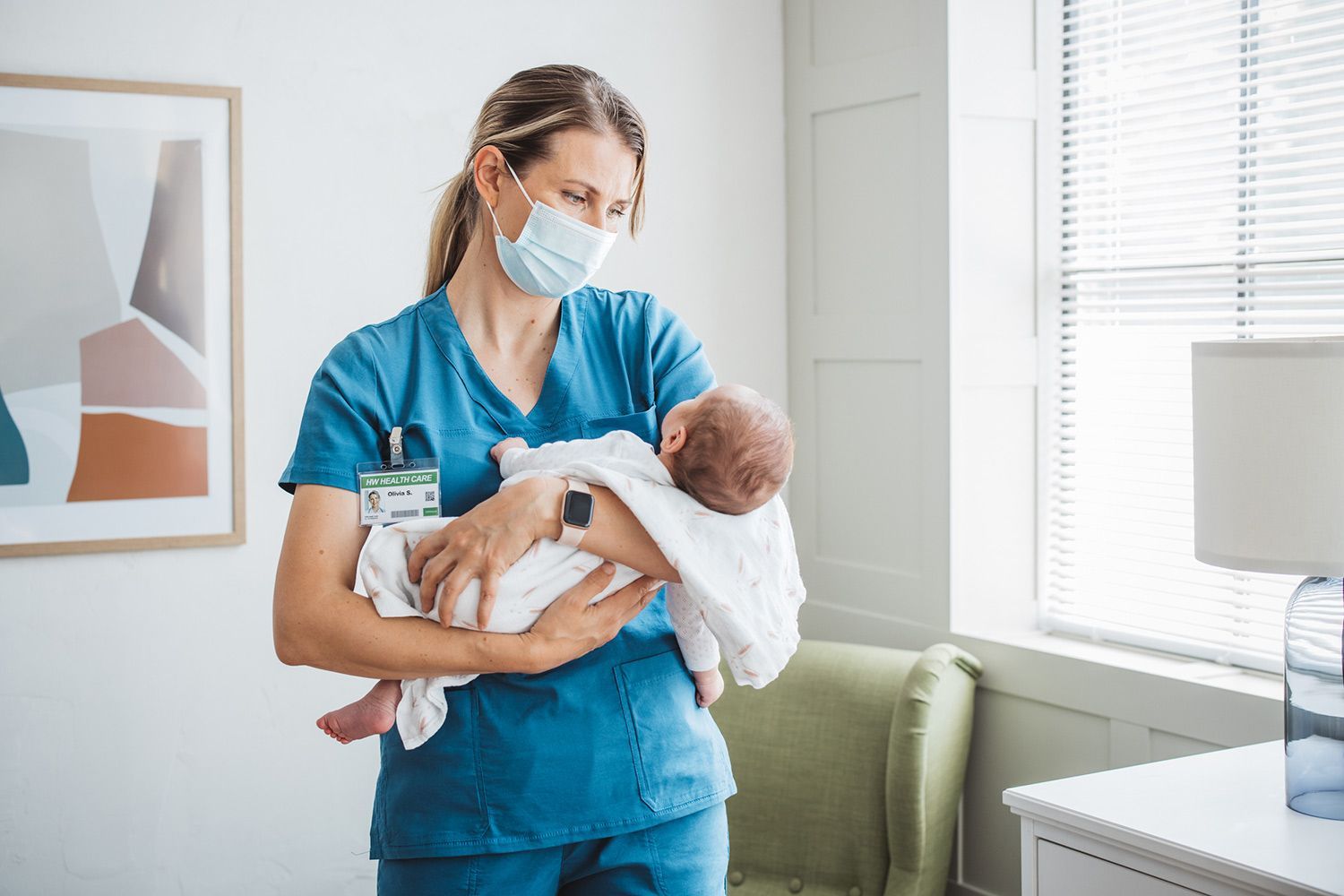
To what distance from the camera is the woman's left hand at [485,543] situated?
4.10 feet

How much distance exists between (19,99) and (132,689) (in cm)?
116

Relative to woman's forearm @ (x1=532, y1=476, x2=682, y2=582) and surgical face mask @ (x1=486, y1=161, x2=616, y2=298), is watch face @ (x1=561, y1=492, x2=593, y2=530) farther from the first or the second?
surgical face mask @ (x1=486, y1=161, x2=616, y2=298)

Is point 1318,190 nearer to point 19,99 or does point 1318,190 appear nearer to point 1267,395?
point 1267,395

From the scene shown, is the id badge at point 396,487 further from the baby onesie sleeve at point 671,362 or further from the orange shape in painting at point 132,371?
the orange shape in painting at point 132,371

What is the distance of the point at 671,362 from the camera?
148 cm

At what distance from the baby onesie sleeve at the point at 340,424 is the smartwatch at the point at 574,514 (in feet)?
0.72

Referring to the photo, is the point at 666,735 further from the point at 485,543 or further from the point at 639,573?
the point at 485,543

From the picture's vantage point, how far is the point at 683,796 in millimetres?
1343

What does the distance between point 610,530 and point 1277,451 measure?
35.3 inches

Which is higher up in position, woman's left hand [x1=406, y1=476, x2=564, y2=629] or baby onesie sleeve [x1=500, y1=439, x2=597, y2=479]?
baby onesie sleeve [x1=500, y1=439, x2=597, y2=479]

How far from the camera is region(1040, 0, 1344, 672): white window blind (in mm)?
2209

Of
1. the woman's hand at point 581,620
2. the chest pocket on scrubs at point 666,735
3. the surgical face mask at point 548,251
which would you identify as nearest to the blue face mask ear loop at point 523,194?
the surgical face mask at point 548,251

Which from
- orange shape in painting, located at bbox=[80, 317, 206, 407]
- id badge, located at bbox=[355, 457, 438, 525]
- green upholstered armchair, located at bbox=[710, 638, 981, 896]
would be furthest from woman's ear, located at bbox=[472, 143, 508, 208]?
green upholstered armchair, located at bbox=[710, 638, 981, 896]

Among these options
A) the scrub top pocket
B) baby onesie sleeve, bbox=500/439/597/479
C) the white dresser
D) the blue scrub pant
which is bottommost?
the white dresser
